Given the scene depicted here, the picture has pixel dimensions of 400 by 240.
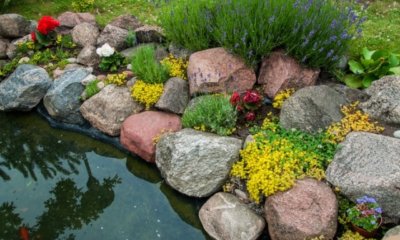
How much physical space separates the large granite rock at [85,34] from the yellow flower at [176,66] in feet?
6.27

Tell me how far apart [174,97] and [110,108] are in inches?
45.1

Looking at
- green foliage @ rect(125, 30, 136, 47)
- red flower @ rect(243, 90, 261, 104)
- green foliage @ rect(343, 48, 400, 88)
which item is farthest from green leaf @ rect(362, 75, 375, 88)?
green foliage @ rect(125, 30, 136, 47)

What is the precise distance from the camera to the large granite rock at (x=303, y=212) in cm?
511

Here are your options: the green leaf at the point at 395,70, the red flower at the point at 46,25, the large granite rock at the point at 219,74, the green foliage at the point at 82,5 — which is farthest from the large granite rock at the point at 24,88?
the green leaf at the point at 395,70

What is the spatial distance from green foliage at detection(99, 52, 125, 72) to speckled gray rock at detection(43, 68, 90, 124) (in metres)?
0.45

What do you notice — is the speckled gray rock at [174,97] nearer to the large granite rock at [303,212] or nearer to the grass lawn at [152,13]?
the large granite rock at [303,212]

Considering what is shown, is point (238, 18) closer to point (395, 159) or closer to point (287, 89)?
point (287, 89)

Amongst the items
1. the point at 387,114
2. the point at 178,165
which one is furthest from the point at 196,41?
the point at 387,114

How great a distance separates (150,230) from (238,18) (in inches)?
135

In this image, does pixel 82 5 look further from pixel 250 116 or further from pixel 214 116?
pixel 250 116

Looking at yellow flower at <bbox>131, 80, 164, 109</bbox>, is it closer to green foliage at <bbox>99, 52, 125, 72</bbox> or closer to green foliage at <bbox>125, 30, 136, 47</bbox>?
green foliage at <bbox>99, 52, 125, 72</bbox>

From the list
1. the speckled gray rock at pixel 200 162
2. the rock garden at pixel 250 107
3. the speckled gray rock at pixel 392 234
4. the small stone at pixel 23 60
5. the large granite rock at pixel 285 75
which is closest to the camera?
the speckled gray rock at pixel 392 234

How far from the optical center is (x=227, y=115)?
6.39m

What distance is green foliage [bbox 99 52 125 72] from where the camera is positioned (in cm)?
799
